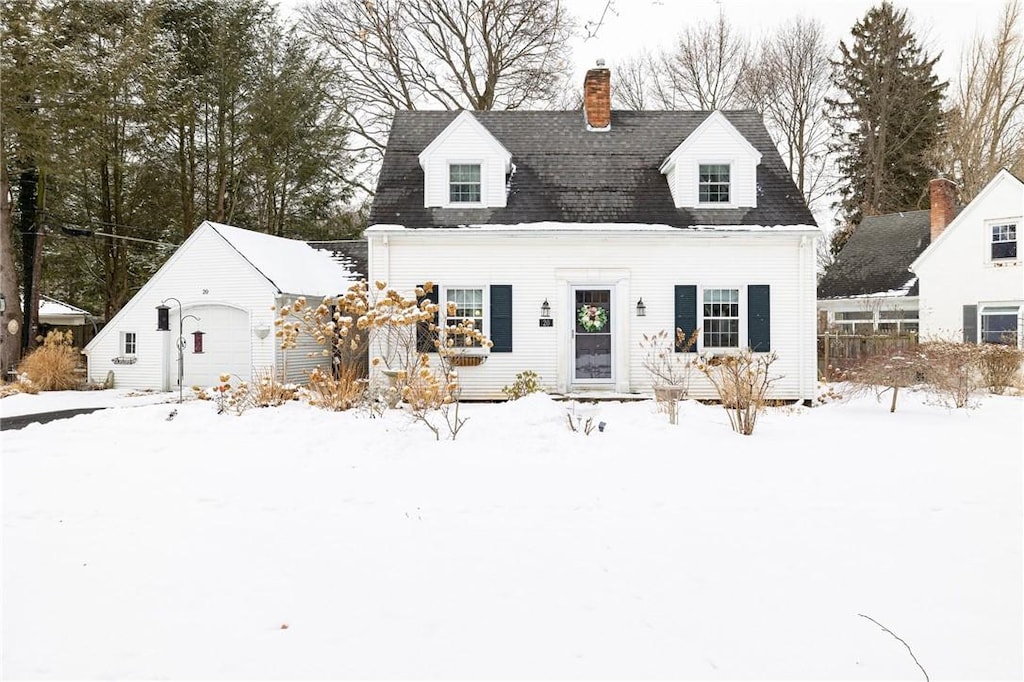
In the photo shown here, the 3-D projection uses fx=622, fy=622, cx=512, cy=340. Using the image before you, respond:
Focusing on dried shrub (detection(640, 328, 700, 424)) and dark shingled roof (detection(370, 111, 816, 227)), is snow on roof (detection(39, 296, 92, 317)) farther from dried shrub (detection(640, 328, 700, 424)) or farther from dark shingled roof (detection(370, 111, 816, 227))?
dried shrub (detection(640, 328, 700, 424))

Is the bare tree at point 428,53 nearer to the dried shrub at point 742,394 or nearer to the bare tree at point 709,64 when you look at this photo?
the bare tree at point 709,64

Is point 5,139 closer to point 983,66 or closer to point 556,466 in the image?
point 556,466

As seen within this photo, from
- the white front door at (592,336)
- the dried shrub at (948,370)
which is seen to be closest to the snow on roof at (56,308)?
the white front door at (592,336)

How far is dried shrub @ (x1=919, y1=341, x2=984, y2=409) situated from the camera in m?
11.0

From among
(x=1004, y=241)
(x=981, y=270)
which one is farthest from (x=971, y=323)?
(x=1004, y=241)

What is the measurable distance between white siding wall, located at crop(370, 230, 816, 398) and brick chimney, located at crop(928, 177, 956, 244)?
31.3ft

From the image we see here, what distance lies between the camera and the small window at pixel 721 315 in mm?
13547

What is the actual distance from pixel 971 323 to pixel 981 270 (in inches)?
60.0

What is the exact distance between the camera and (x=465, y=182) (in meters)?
14.0

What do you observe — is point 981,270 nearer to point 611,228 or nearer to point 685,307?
point 685,307

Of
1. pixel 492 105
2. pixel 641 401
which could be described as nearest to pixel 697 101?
pixel 492 105

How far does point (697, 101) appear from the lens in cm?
2611

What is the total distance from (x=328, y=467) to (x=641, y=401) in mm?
7401

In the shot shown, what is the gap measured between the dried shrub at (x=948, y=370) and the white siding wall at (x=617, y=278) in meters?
2.55
